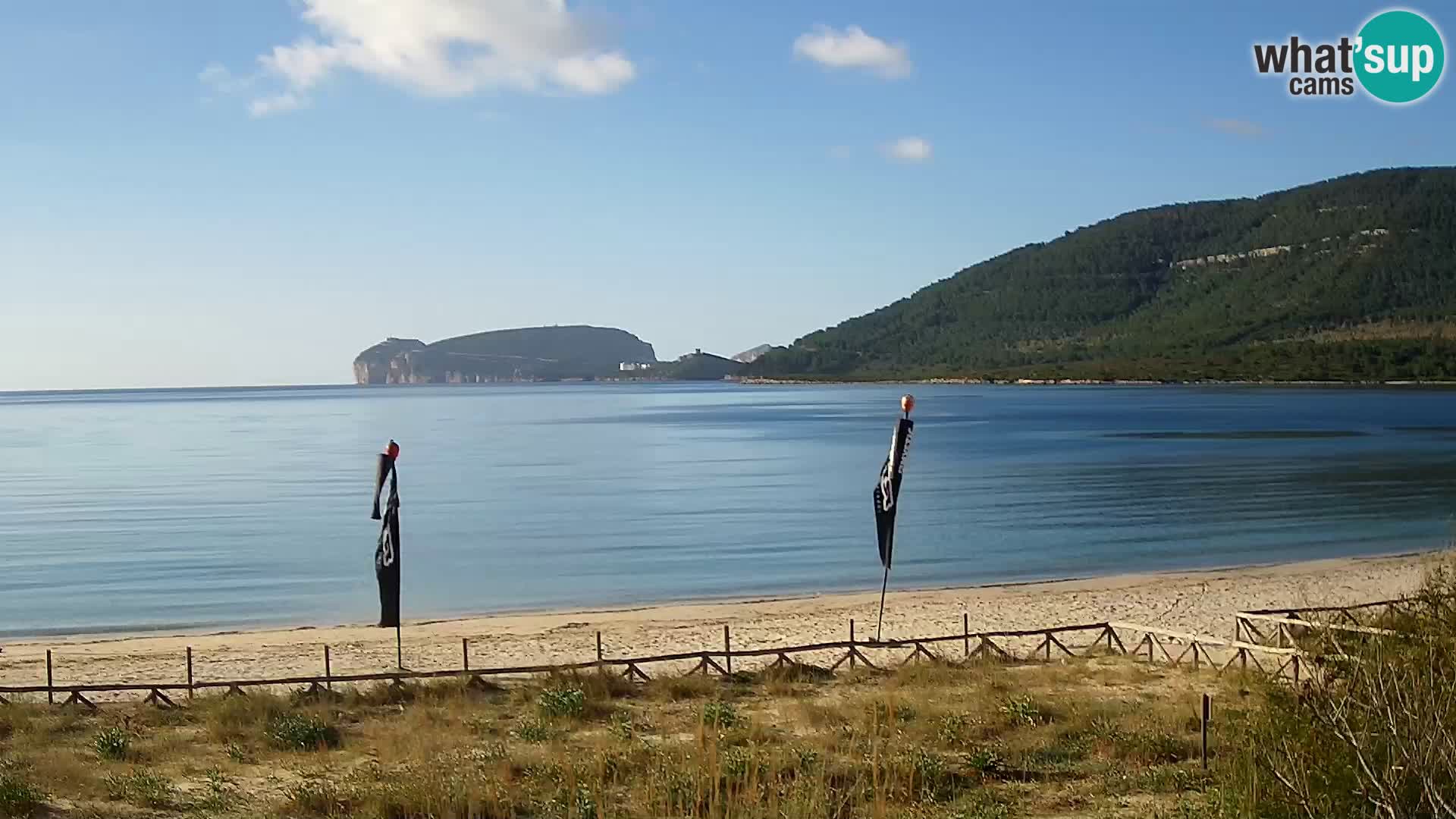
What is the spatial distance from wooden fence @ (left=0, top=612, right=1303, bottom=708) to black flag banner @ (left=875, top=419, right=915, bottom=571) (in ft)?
5.82

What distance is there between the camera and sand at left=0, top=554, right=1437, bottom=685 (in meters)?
23.0

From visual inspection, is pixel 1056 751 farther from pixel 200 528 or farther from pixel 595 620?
pixel 200 528

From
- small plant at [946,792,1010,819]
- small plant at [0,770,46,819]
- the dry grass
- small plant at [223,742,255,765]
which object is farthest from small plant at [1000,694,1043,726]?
small plant at [0,770,46,819]

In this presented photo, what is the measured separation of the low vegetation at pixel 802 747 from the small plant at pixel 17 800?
19 mm

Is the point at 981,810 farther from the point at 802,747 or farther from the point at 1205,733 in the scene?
the point at 802,747

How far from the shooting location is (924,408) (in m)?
160

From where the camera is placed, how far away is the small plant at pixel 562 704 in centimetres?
1555

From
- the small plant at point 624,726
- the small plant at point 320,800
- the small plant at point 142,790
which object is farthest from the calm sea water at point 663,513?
the small plant at point 320,800

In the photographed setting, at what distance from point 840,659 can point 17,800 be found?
39.2 ft

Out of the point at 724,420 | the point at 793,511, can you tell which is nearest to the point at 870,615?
the point at 793,511

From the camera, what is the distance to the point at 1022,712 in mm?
Answer: 14289

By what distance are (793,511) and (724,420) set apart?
93009 mm

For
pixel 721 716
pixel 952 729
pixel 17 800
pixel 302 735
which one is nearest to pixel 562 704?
pixel 721 716

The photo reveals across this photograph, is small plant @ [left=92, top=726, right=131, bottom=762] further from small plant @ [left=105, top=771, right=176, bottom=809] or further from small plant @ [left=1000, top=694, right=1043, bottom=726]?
small plant @ [left=1000, top=694, right=1043, bottom=726]
